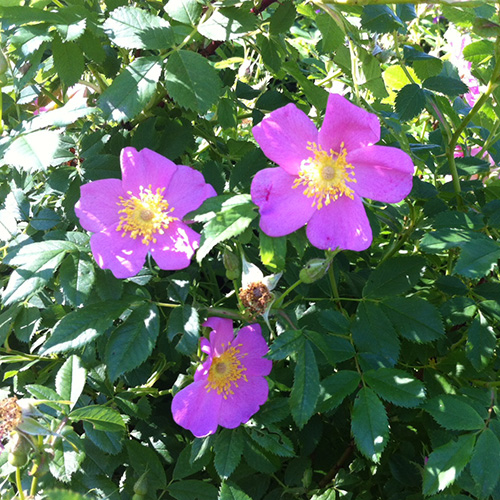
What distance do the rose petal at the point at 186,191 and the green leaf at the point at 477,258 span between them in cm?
39

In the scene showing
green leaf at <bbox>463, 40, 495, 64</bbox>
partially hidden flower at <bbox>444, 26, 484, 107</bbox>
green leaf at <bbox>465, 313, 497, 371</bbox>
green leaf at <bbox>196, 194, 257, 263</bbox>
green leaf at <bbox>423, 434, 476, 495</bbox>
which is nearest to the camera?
green leaf at <bbox>196, 194, 257, 263</bbox>

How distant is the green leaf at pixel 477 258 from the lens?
2.88ft

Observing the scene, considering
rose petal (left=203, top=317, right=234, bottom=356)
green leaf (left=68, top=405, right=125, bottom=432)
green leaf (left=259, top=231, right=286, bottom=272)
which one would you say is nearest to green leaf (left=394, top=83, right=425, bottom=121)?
green leaf (left=259, top=231, right=286, bottom=272)

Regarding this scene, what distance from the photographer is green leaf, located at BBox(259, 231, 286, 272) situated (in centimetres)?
81

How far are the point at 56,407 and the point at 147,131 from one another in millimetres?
472

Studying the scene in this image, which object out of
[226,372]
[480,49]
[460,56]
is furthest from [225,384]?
[460,56]

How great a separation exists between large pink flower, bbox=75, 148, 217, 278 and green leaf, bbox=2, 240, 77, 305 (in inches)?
2.3

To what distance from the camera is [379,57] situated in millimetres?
1137

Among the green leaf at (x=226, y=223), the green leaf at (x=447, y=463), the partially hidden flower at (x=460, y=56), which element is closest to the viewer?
the green leaf at (x=226, y=223)

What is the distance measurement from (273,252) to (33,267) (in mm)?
372

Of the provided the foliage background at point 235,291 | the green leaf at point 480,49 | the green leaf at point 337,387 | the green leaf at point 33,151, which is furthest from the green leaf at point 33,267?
the green leaf at point 480,49

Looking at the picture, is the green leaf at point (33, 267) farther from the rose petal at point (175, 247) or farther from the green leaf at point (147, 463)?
the green leaf at point (147, 463)

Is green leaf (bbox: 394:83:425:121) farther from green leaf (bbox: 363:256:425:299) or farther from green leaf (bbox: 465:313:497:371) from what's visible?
green leaf (bbox: 465:313:497:371)

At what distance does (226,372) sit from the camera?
Answer: 1042mm
